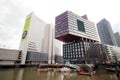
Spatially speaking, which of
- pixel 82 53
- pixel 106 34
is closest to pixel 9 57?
pixel 82 53

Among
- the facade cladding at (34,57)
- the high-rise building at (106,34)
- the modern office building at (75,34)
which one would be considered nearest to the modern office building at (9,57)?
the facade cladding at (34,57)

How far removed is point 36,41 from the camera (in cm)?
12312

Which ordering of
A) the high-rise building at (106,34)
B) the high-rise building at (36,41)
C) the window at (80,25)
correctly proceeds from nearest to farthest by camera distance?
1. the high-rise building at (36,41)
2. the window at (80,25)
3. the high-rise building at (106,34)

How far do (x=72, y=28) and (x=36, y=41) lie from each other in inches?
2349

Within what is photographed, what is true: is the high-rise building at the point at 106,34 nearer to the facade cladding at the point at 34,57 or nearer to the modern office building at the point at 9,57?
the facade cladding at the point at 34,57

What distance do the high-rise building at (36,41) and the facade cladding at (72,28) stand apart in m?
36.4

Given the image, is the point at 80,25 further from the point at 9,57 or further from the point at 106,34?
the point at 106,34

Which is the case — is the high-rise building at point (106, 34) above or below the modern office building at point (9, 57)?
above

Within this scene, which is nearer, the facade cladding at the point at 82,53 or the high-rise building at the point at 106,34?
the facade cladding at the point at 82,53

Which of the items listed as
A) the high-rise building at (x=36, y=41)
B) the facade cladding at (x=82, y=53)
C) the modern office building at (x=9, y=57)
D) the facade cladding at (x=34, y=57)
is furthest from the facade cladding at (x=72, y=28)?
the modern office building at (x=9, y=57)

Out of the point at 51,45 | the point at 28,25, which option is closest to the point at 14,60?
the point at 28,25

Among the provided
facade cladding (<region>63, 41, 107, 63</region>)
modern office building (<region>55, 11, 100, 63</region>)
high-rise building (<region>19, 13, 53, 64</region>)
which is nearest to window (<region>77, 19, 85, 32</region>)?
modern office building (<region>55, 11, 100, 63</region>)

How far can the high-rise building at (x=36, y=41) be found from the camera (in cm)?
10300

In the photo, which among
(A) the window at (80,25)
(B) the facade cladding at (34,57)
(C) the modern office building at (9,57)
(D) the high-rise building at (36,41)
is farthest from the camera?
(A) the window at (80,25)
